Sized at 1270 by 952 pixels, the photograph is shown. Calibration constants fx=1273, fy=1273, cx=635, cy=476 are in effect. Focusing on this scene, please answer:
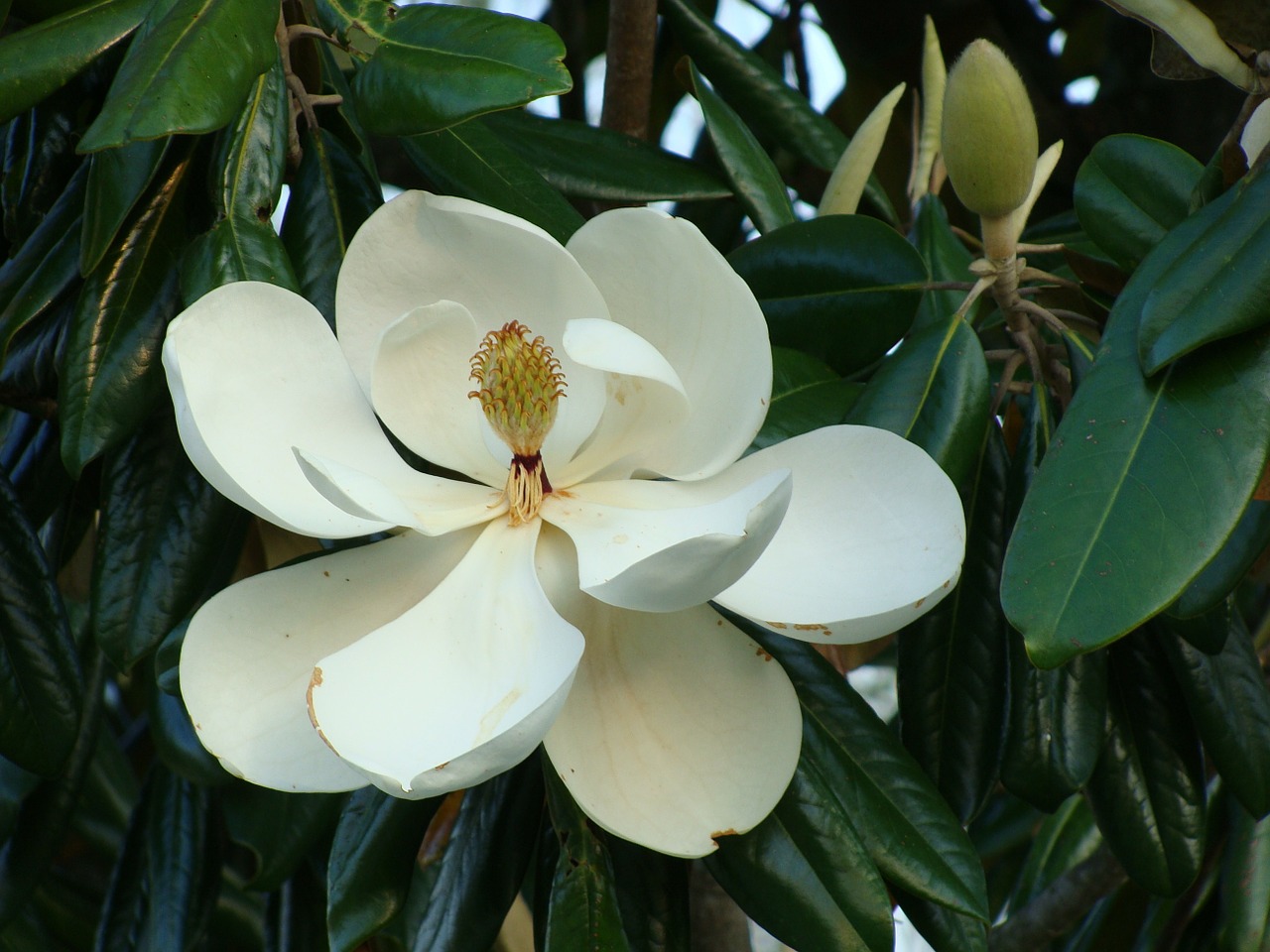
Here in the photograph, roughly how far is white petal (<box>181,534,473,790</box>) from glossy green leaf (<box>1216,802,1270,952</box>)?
985 mm

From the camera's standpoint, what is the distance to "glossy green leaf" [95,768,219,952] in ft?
4.36

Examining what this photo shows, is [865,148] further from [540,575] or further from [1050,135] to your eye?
[1050,135]

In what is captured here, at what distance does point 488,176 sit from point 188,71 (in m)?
0.32

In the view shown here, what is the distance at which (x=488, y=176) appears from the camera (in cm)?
102

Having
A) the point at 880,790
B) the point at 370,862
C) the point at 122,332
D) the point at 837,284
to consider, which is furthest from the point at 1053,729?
the point at 122,332

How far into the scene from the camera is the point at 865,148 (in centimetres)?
117

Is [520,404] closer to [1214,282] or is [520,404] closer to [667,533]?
[667,533]

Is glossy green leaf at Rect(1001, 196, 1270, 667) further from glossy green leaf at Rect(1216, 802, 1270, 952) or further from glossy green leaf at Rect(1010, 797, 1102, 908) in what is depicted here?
glossy green leaf at Rect(1010, 797, 1102, 908)

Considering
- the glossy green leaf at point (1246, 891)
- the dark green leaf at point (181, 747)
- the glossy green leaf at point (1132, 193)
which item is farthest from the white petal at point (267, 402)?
the glossy green leaf at point (1246, 891)

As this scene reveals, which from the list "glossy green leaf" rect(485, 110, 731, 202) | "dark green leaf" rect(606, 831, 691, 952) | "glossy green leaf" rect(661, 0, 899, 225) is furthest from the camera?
"glossy green leaf" rect(661, 0, 899, 225)

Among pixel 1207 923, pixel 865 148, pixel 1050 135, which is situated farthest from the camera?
pixel 1050 135

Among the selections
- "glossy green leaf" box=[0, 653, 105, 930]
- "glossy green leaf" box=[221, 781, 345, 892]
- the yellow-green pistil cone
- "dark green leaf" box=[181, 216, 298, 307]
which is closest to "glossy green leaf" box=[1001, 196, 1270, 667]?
the yellow-green pistil cone

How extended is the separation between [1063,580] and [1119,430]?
127 mm

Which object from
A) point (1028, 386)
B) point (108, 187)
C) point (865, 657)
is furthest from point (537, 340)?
point (865, 657)
